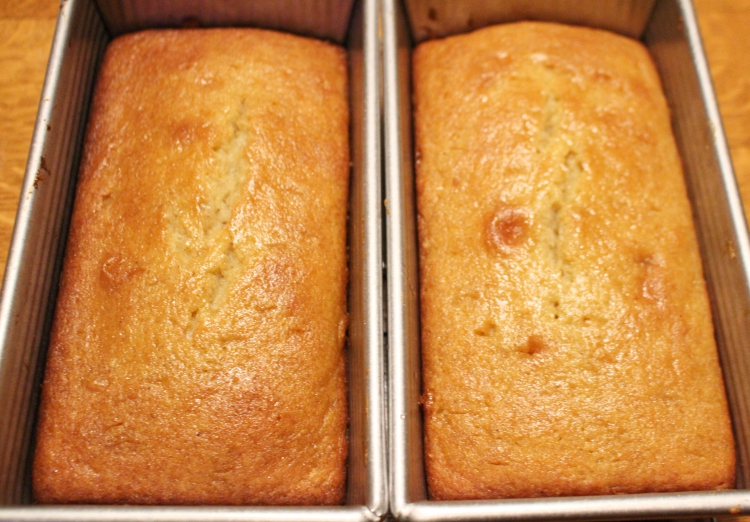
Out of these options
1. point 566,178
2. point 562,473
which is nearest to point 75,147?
point 566,178

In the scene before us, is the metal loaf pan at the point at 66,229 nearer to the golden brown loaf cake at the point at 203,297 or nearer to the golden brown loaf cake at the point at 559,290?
the golden brown loaf cake at the point at 203,297

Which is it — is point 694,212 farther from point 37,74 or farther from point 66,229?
point 37,74

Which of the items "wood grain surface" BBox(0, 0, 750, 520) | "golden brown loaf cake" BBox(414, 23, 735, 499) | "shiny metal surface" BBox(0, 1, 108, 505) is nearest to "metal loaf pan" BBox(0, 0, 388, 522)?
"shiny metal surface" BBox(0, 1, 108, 505)

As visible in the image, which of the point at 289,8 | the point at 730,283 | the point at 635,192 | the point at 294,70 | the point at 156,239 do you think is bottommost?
the point at 730,283

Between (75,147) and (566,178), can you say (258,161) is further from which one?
(566,178)

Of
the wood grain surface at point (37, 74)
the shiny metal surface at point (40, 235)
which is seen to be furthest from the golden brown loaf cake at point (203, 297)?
the wood grain surface at point (37, 74)

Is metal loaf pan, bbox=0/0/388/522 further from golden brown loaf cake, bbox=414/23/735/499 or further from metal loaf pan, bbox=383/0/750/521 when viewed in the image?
golden brown loaf cake, bbox=414/23/735/499

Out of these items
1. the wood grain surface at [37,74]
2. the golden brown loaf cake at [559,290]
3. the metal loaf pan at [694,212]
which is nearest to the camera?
the metal loaf pan at [694,212]
